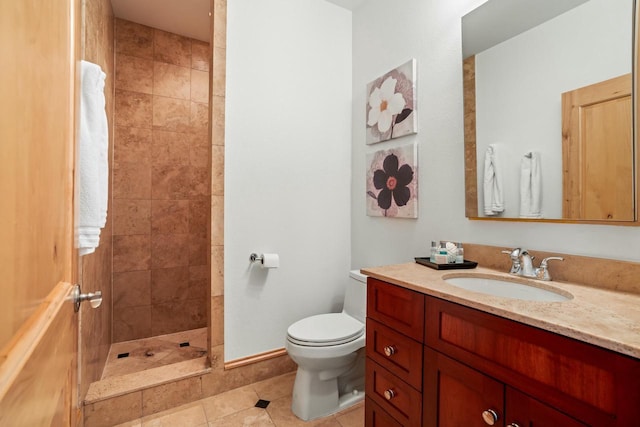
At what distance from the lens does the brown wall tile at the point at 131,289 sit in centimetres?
254

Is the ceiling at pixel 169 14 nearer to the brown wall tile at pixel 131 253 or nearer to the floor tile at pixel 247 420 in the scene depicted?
the brown wall tile at pixel 131 253

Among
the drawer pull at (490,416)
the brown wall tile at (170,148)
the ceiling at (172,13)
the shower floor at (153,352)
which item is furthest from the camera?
the brown wall tile at (170,148)

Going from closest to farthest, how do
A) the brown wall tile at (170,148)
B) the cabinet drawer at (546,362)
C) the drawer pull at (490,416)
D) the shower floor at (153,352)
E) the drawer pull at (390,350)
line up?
the cabinet drawer at (546,362), the drawer pull at (490,416), the drawer pull at (390,350), the shower floor at (153,352), the brown wall tile at (170,148)

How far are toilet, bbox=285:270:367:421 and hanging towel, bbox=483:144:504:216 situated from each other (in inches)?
37.7

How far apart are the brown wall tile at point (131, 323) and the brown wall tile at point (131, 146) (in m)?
1.24

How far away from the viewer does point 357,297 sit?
1.95m

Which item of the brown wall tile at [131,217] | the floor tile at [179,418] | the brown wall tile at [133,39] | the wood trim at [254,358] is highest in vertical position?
the brown wall tile at [133,39]

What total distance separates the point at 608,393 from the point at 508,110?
1157 mm

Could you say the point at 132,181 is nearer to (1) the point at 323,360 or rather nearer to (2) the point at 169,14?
(2) the point at 169,14

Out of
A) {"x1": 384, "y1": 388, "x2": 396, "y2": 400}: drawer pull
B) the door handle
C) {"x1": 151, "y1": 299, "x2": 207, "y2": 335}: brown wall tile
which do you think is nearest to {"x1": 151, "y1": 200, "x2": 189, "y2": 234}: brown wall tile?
{"x1": 151, "y1": 299, "x2": 207, "y2": 335}: brown wall tile

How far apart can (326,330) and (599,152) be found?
4.82 feet

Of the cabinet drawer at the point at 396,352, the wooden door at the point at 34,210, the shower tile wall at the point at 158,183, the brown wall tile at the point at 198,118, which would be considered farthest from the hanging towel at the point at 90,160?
the brown wall tile at the point at 198,118

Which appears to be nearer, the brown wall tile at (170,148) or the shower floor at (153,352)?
the shower floor at (153,352)

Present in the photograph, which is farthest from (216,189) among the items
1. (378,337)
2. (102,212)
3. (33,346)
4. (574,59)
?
(574,59)
